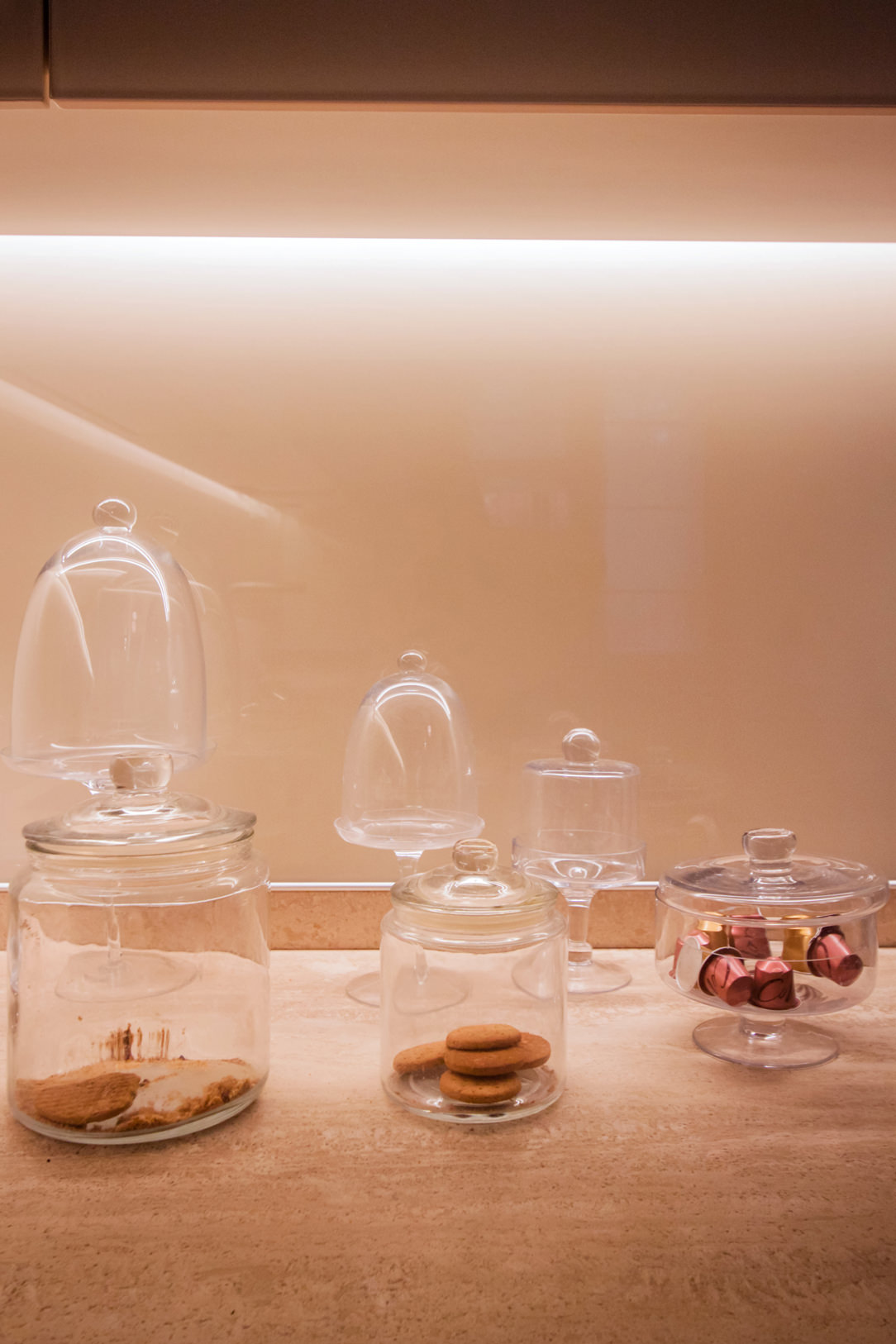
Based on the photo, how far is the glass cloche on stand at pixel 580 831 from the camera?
3.01 ft

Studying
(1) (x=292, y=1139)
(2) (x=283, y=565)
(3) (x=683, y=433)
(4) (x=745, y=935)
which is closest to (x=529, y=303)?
(3) (x=683, y=433)

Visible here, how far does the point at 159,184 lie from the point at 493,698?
23.0 inches

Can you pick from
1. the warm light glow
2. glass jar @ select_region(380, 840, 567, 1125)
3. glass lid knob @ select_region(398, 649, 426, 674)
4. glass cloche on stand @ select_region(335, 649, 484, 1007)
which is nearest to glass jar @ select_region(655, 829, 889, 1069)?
glass jar @ select_region(380, 840, 567, 1125)

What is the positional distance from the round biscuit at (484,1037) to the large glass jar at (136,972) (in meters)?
0.14

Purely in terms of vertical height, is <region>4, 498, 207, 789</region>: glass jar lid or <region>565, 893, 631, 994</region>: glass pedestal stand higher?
<region>4, 498, 207, 789</region>: glass jar lid

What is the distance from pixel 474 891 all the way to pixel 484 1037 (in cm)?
9

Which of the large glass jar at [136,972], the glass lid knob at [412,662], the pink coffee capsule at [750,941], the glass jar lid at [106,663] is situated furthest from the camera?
the glass lid knob at [412,662]

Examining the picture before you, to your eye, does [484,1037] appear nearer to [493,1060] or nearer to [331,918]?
[493,1060]

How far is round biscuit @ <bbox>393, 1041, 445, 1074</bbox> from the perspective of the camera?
0.65 m

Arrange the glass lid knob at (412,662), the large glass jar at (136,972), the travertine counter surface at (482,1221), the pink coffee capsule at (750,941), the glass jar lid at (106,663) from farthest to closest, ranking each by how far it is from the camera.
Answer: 1. the glass lid knob at (412,662)
2. the glass jar lid at (106,663)
3. the pink coffee capsule at (750,941)
4. the large glass jar at (136,972)
5. the travertine counter surface at (482,1221)

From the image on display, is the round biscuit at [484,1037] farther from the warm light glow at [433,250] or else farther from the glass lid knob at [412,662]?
the warm light glow at [433,250]

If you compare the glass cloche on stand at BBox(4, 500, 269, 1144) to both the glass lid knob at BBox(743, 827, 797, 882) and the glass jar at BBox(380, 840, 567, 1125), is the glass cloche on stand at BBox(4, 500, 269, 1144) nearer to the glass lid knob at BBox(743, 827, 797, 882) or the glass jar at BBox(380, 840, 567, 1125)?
the glass jar at BBox(380, 840, 567, 1125)

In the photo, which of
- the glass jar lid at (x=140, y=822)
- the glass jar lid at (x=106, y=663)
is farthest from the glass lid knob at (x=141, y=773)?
the glass jar lid at (x=106, y=663)

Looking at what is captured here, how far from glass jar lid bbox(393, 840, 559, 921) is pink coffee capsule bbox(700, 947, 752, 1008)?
0.14 m
